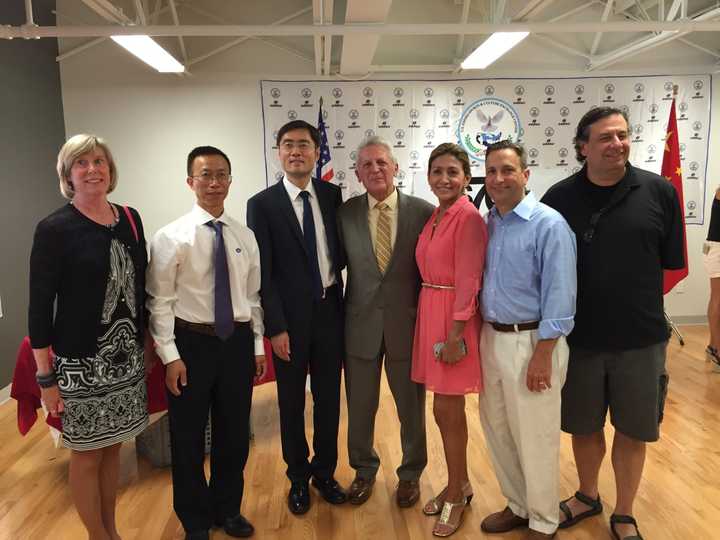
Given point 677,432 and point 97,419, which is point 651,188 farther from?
point 97,419

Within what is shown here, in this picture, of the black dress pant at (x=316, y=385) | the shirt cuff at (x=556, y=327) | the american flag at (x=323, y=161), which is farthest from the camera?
the american flag at (x=323, y=161)

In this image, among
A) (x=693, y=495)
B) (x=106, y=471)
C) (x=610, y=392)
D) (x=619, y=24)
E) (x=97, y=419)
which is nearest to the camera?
(x=97, y=419)

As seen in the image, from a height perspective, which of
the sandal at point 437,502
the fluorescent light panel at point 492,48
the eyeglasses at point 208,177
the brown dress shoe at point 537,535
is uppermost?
the fluorescent light panel at point 492,48

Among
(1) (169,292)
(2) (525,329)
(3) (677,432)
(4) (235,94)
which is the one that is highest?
(4) (235,94)

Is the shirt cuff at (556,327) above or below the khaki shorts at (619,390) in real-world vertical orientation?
above

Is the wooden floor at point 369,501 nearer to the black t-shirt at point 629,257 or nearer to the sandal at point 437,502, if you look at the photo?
the sandal at point 437,502

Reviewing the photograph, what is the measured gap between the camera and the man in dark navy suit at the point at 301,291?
2410mm

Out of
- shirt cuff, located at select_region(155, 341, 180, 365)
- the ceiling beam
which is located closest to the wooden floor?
shirt cuff, located at select_region(155, 341, 180, 365)

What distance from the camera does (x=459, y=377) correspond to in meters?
2.24

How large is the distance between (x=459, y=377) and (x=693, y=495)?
160 centimetres

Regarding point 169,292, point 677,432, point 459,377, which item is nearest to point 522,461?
point 459,377

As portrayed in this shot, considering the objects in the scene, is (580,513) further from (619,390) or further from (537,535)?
(619,390)

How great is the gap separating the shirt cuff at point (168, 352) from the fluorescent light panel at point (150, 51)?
3.09 m

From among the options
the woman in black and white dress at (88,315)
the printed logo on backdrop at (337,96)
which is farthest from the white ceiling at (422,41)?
the woman in black and white dress at (88,315)
